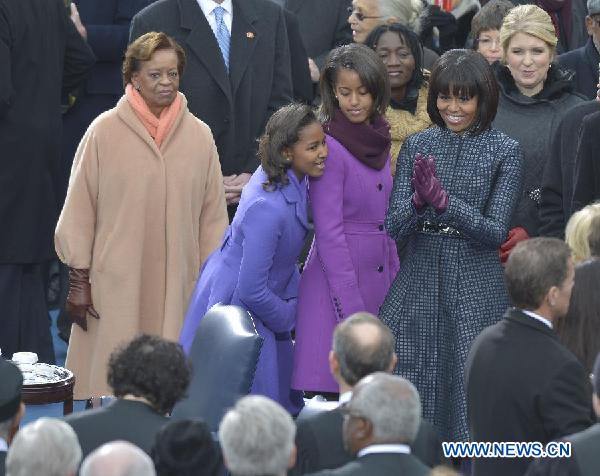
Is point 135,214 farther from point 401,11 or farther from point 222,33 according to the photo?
point 401,11

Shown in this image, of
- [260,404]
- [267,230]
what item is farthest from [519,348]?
[267,230]

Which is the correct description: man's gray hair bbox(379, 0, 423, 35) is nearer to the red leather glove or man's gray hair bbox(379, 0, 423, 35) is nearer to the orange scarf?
the orange scarf

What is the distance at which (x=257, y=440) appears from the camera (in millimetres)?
4188

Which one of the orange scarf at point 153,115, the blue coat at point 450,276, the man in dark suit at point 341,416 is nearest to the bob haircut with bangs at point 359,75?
the blue coat at point 450,276

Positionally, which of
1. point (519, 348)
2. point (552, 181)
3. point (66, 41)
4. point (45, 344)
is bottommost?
point (45, 344)

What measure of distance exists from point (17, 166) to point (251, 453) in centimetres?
440

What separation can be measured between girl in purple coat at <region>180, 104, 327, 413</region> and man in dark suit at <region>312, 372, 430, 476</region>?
194cm

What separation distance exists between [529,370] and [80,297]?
2.87 m

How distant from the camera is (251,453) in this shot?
418cm

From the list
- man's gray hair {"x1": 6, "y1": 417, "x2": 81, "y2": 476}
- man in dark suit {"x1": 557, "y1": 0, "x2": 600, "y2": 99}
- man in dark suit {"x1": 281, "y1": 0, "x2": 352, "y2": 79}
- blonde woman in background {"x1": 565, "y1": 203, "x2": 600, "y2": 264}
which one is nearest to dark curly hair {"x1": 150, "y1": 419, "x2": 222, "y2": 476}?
man's gray hair {"x1": 6, "y1": 417, "x2": 81, "y2": 476}

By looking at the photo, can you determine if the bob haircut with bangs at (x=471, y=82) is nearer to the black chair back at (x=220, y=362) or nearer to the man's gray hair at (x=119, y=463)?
the black chair back at (x=220, y=362)

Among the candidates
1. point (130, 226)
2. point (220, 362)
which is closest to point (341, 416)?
point (220, 362)

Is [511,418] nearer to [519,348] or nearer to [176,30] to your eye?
[519,348]

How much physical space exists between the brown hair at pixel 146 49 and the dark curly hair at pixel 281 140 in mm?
986
